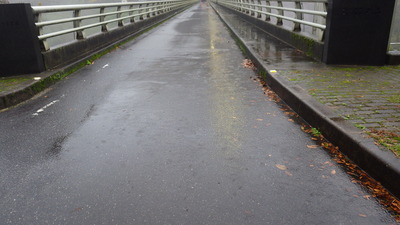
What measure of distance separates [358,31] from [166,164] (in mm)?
5644

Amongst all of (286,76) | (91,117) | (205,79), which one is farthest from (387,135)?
(205,79)

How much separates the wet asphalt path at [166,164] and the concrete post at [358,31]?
238 cm

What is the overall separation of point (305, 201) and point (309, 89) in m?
3.15

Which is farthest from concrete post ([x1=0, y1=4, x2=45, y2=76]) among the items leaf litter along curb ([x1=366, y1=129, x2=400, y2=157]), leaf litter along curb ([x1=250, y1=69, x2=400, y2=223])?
leaf litter along curb ([x1=366, y1=129, x2=400, y2=157])

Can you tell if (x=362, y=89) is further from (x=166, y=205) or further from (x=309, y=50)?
(x=166, y=205)

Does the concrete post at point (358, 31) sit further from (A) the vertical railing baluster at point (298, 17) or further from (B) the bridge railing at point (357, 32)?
(A) the vertical railing baluster at point (298, 17)

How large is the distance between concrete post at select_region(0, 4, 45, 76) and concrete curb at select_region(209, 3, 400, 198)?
203 inches

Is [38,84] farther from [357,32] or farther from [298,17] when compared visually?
[298,17]

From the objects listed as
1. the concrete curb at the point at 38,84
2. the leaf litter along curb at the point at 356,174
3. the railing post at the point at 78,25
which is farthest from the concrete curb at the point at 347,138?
the railing post at the point at 78,25

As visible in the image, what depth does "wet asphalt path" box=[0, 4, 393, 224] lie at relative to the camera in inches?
110

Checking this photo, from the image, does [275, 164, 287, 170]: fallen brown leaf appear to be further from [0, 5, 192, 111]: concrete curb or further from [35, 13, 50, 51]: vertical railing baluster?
[35, 13, 50, 51]: vertical railing baluster

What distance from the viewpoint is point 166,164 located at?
3611 mm

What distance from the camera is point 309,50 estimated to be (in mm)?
8945


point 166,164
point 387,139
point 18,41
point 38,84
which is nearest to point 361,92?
point 387,139
